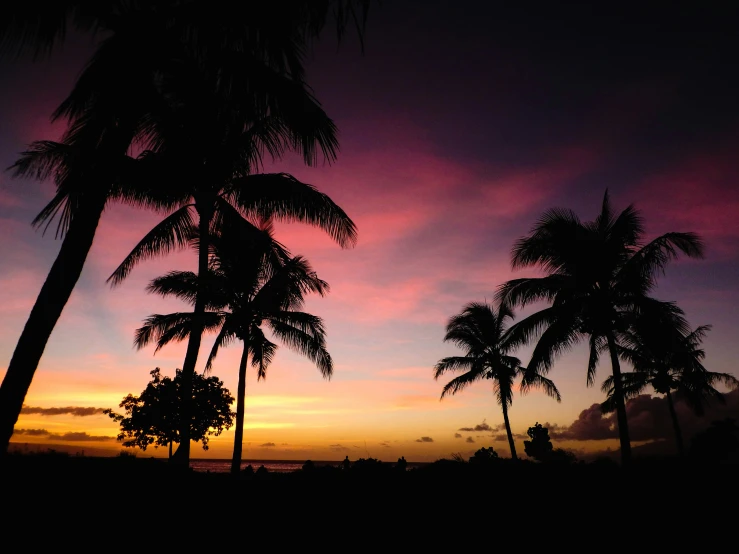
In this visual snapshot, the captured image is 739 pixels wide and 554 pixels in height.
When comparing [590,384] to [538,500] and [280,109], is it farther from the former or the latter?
[280,109]

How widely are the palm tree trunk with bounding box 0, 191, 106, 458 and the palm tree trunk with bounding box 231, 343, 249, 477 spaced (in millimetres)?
11152

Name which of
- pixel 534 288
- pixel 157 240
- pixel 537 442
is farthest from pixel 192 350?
pixel 537 442

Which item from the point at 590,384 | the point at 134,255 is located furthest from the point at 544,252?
the point at 134,255

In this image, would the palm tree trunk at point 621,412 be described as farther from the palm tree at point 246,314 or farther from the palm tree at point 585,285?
the palm tree at point 246,314

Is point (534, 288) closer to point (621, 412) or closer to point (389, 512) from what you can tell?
point (621, 412)

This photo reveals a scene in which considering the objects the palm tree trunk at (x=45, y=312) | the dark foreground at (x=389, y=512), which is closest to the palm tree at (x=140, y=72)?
the palm tree trunk at (x=45, y=312)

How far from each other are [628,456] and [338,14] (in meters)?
14.5

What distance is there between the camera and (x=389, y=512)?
18.1 ft

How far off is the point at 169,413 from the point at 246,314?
13.2 metres

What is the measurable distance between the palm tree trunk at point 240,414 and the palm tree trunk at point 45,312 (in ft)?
36.6

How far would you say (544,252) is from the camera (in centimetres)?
1503

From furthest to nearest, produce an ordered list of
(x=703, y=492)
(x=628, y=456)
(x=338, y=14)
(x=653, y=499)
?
1. (x=628, y=456)
2. (x=703, y=492)
3. (x=653, y=499)
4. (x=338, y=14)

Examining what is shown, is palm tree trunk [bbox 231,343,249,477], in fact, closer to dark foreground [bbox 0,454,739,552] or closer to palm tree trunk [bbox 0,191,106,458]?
dark foreground [bbox 0,454,739,552]

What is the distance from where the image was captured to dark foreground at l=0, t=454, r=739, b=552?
183 inches
